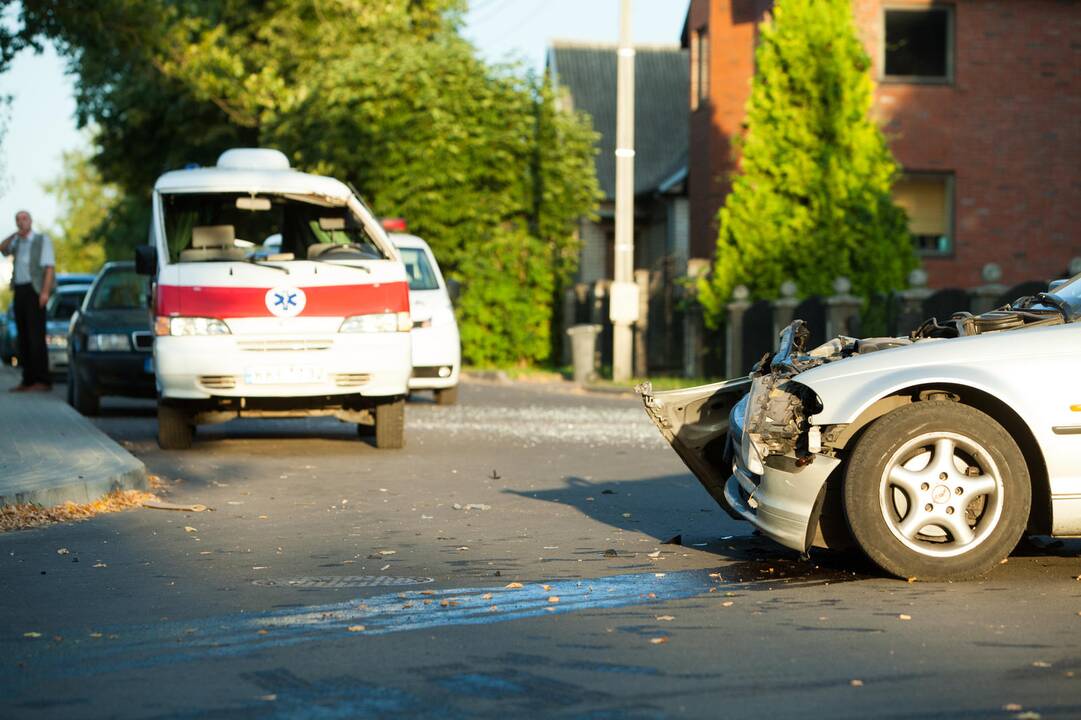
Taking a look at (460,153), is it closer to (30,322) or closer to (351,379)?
(30,322)

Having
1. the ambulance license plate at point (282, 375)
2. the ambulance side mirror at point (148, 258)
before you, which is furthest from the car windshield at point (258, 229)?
the ambulance license plate at point (282, 375)

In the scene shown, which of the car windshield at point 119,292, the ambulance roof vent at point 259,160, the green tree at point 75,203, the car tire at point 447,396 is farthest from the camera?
the green tree at point 75,203

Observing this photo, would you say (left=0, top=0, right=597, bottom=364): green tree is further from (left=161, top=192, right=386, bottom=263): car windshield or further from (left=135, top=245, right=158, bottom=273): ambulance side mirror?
(left=135, top=245, right=158, bottom=273): ambulance side mirror

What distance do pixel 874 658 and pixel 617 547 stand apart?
2.97 metres

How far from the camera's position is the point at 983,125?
29.9 m

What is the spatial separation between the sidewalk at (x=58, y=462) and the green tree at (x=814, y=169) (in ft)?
39.2

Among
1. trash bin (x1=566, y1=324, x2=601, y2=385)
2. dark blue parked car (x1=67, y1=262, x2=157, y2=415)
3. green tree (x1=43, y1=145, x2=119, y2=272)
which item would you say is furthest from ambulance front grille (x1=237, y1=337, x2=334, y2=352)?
green tree (x1=43, y1=145, x2=119, y2=272)

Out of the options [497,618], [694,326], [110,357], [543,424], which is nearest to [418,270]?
[543,424]

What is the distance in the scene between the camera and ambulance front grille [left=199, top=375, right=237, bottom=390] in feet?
43.5

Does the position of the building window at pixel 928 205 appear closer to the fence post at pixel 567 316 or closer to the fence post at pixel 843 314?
the fence post at pixel 567 316

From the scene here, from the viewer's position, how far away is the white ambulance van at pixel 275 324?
13.3 metres

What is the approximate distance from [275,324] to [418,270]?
691 centimetres

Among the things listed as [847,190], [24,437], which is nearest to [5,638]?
[24,437]

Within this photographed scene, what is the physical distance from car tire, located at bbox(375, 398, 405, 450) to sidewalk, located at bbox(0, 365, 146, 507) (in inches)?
86.6
